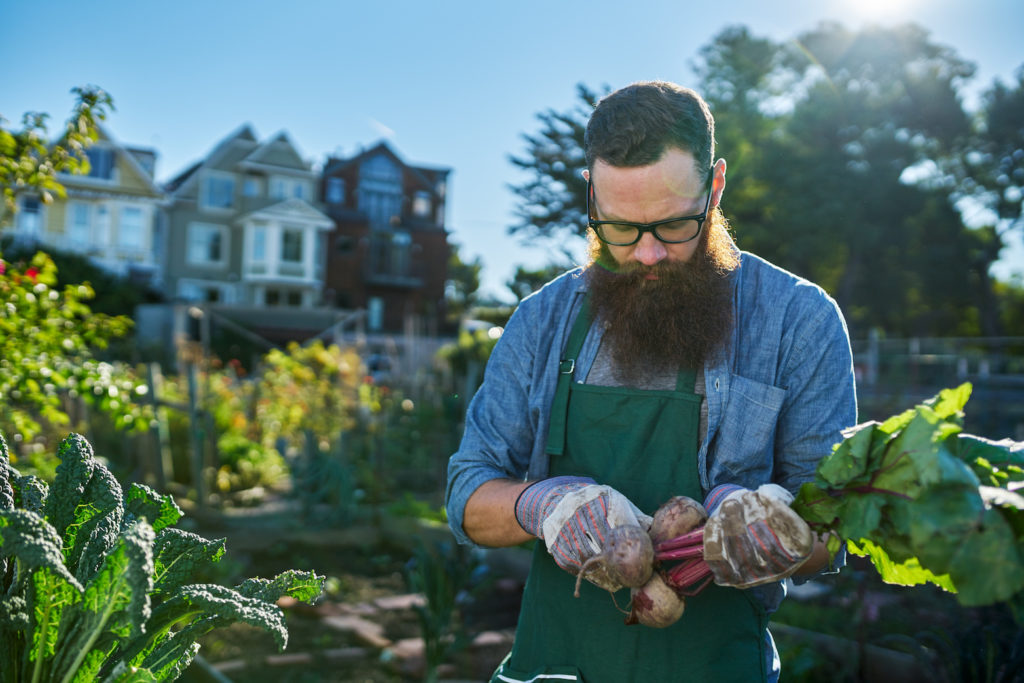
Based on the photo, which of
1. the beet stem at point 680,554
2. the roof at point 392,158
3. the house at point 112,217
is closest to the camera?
the beet stem at point 680,554

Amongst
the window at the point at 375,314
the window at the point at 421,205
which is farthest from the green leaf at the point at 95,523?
the window at the point at 375,314

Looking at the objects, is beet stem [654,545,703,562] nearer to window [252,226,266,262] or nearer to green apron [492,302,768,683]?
green apron [492,302,768,683]

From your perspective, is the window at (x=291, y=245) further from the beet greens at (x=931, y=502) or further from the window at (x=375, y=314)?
the beet greens at (x=931, y=502)

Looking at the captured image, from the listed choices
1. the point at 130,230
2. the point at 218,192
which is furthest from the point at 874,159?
the point at 130,230

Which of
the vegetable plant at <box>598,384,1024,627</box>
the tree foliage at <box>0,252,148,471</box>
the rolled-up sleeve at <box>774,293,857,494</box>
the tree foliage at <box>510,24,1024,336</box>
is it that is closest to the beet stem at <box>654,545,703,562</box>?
the vegetable plant at <box>598,384,1024,627</box>

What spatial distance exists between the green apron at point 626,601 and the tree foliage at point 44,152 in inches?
86.8

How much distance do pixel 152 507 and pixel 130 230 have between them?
29.2 m

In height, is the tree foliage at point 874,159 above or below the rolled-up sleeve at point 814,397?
above

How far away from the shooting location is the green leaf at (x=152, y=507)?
1.33 meters

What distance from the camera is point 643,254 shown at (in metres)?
1.97

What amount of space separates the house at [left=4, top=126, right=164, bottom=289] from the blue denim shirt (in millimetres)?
26908

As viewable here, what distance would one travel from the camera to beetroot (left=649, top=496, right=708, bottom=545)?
62.8 inches

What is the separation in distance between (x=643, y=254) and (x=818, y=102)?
2621 cm

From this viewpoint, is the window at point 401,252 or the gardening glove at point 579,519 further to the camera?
the window at point 401,252
